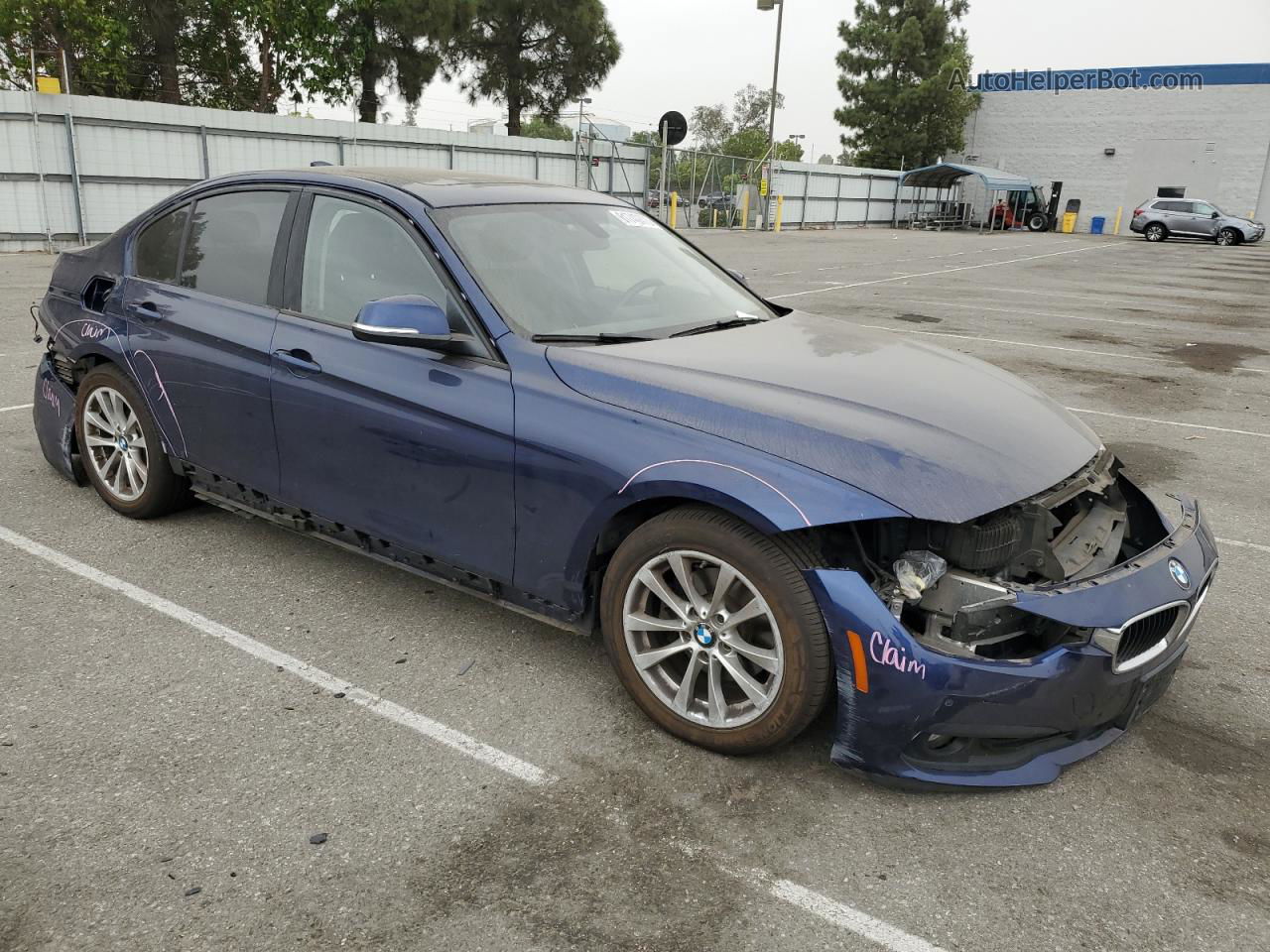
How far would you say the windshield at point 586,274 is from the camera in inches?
138

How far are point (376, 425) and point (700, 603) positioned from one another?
4.48 ft

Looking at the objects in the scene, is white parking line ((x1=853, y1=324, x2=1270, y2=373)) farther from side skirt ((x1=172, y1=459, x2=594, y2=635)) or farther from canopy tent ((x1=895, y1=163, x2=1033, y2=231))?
canopy tent ((x1=895, y1=163, x2=1033, y2=231))

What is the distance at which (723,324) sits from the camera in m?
3.89

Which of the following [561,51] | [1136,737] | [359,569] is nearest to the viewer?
[1136,737]

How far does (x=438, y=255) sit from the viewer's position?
349 centimetres

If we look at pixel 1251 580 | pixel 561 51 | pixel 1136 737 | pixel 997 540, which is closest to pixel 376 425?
pixel 997 540

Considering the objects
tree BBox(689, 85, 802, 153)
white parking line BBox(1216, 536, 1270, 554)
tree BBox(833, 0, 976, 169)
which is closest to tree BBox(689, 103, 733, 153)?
tree BBox(689, 85, 802, 153)

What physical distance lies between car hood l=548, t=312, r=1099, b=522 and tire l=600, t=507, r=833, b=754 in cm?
31

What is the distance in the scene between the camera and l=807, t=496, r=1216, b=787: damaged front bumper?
8.52 feet

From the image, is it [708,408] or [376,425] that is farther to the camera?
[376,425]

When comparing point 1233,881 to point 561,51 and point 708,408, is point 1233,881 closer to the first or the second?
point 708,408

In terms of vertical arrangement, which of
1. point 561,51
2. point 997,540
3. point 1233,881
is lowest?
point 1233,881

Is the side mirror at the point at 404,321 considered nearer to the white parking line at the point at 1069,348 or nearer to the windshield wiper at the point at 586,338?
the windshield wiper at the point at 586,338

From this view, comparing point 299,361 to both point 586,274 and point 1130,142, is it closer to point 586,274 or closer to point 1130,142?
point 586,274
